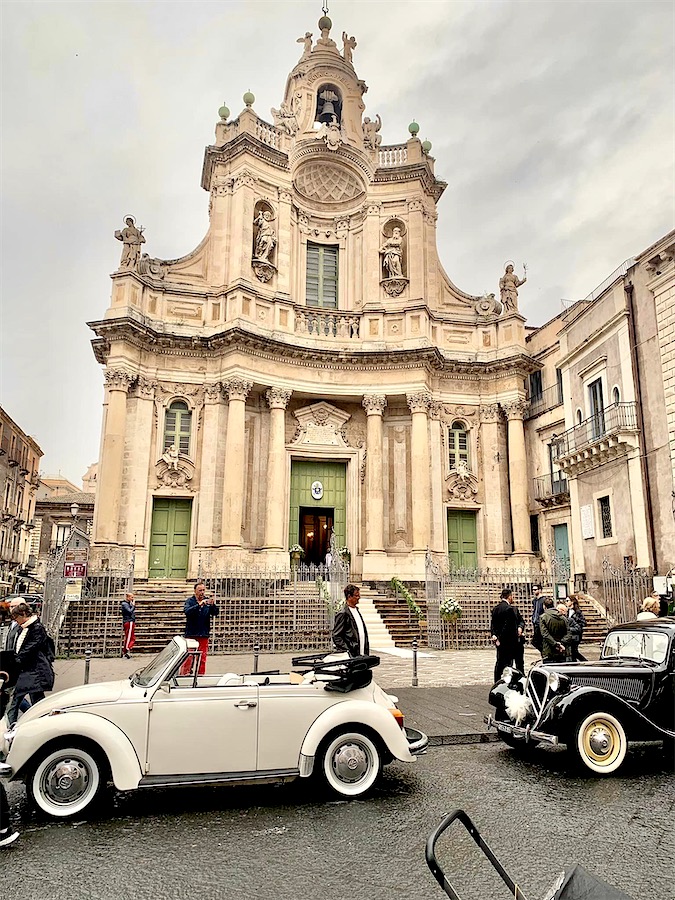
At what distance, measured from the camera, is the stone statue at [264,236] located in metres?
26.1

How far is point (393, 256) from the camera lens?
27.4 metres

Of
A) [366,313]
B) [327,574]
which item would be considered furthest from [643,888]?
[366,313]

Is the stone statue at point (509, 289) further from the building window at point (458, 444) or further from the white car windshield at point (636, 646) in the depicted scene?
the white car windshield at point (636, 646)

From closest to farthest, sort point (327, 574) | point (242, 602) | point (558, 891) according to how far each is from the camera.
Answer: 1. point (558, 891)
2. point (242, 602)
3. point (327, 574)

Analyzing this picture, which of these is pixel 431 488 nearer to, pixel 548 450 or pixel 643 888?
pixel 548 450

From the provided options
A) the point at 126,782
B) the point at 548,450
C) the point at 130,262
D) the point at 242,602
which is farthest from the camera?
the point at 548,450

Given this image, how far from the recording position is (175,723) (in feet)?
17.3

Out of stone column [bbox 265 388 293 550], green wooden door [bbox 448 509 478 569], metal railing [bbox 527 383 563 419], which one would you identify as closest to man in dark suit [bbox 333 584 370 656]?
stone column [bbox 265 388 293 550]

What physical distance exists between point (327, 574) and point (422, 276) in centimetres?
1346

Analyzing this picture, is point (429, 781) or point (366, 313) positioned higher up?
point (366, 313)

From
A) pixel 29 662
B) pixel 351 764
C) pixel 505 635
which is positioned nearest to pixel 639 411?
pixel 505 635

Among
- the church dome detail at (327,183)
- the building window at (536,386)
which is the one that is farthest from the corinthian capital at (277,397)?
the building window at (536,386)

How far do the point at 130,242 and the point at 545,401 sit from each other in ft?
61.7

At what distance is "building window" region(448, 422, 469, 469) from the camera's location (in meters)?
26.9
